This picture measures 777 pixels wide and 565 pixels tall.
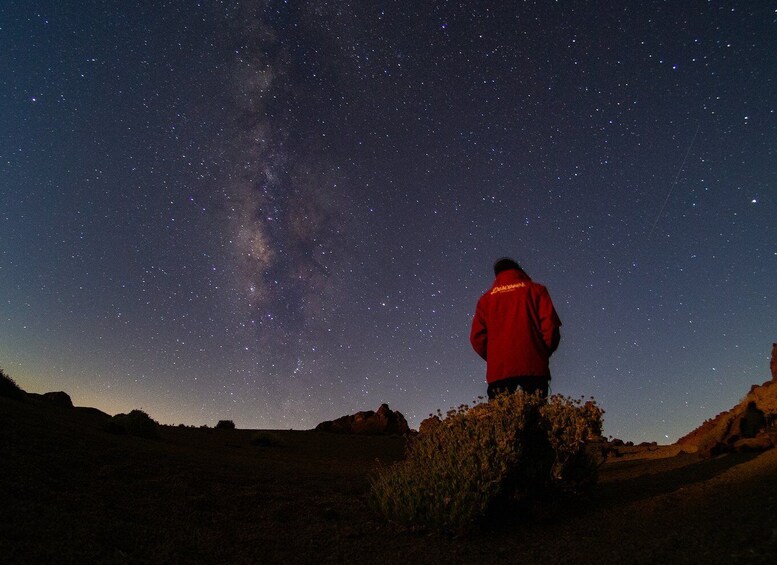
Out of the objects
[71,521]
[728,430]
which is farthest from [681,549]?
[728,430]

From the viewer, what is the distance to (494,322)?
5.83m

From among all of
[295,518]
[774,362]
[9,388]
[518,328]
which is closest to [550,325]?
[518,328]

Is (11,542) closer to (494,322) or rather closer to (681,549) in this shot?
(681,549)

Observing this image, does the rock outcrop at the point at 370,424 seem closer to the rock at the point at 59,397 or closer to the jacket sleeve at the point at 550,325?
the rock at the point at 59,397

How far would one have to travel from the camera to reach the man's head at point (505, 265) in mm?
6191

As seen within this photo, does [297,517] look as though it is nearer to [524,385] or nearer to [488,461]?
[488,461]

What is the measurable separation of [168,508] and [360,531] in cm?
175

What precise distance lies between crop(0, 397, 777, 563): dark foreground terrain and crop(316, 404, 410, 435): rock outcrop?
13269 millimetres

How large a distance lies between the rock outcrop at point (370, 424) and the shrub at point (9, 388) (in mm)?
10485

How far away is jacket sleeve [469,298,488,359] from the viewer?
6.07 m

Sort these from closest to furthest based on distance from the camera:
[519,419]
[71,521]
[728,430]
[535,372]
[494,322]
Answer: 1. [71,521]
2. [519,419]
3. [535,372]
4. [494,322]
5. [728,430]

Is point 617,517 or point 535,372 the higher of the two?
point 535,372

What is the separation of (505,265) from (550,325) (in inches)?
46.2

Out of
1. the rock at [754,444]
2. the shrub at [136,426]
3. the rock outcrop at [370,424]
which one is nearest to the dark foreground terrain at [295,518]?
the rock at [754,444]
